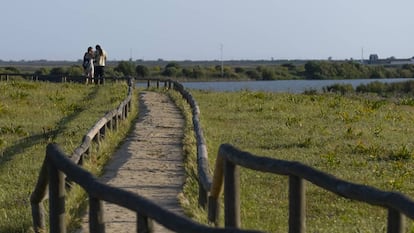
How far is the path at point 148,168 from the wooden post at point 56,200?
1.07m

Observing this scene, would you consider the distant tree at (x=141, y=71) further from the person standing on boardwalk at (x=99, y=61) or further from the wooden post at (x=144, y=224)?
the wooden post at (x=144, y=224)

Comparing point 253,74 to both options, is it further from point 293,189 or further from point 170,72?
point 293,189

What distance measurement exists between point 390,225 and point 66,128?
12.1 metres

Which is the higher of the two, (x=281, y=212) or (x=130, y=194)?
(x=130, y=194)

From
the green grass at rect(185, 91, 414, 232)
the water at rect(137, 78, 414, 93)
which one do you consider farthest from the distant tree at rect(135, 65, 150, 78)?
the green grass at rect(185, 91, 414, 232)

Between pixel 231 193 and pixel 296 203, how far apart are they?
0.77 m

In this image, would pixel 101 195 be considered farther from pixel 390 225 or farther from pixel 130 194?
pixel 390 225

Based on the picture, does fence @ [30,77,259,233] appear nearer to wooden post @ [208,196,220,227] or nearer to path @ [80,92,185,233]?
path @ [80,92,185,233]

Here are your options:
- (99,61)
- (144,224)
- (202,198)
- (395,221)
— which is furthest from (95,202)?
(99,61)

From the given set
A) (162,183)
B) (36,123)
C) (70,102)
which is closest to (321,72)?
(70,102)

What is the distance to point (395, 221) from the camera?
16.5ft

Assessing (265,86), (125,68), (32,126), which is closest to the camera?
(32,126)

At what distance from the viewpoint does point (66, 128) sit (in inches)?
652

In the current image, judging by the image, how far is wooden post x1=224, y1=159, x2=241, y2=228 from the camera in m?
6.75
